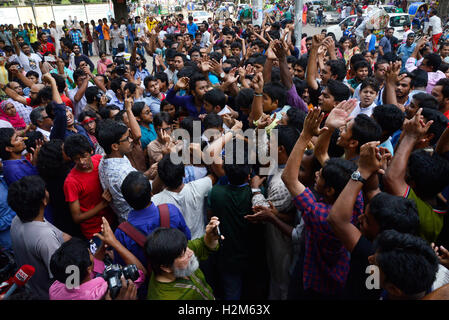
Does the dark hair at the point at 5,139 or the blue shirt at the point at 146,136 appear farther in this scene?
the blue shirt at the point at 146,136

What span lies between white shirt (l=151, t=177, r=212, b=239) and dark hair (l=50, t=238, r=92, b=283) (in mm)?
775

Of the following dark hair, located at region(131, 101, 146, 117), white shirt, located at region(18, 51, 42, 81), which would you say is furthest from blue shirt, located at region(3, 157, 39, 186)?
white shirt, located at region(18, 51, 42, 81)

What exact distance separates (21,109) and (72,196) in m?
3.48

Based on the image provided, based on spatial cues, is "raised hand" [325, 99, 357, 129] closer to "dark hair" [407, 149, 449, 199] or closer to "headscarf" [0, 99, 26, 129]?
"dark hair" [407, 149, 449, 199]

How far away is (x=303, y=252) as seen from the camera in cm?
236

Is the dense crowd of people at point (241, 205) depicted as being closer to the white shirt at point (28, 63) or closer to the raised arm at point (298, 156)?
the raised arm at point (298, 156)

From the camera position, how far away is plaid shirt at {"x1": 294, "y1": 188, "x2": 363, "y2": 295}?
2.00 metres

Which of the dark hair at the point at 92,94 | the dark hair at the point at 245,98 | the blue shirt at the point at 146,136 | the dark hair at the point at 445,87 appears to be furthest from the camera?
the dark hair at the point at 92,94

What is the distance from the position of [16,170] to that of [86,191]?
2.97 ft

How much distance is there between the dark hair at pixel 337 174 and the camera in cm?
203

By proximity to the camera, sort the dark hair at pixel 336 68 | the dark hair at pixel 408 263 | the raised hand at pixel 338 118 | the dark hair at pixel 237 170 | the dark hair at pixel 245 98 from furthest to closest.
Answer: the dark hair at pixel 336 68
the dark hair at pixel 245 98
the dark hair at pixel 237 170
the raised hand at pixel 338 118
the dark hair at pixel 408 263

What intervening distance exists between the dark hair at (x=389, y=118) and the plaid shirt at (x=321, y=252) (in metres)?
1.17

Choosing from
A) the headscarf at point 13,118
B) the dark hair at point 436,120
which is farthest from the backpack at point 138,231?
the headscarf at point 13,118

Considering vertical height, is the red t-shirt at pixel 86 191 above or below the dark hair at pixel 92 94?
below
